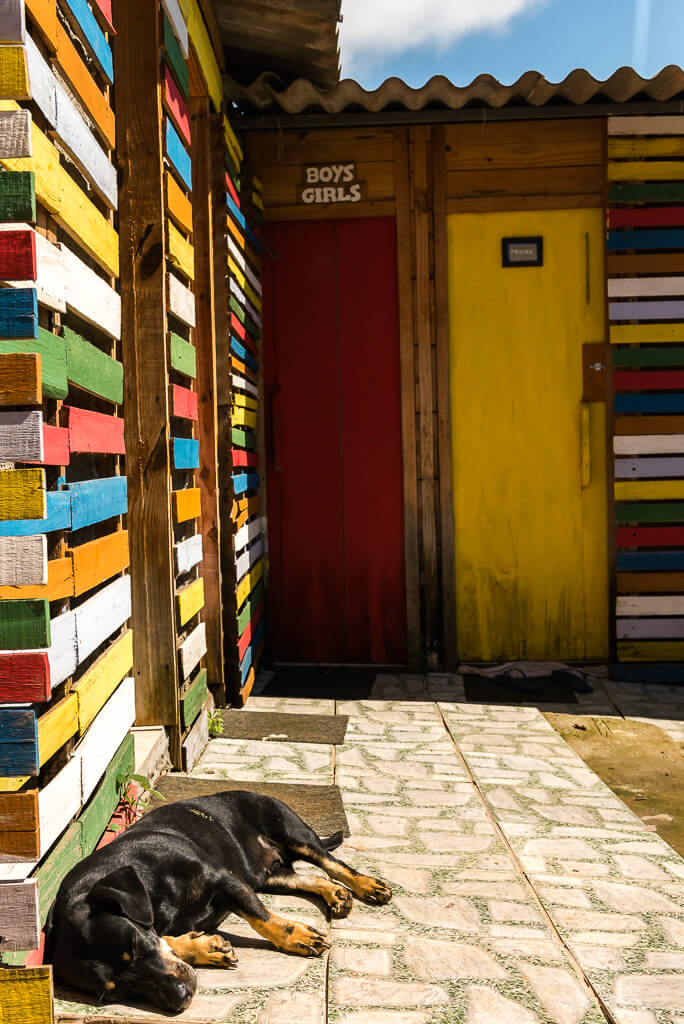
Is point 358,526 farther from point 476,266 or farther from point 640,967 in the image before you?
point 640,967

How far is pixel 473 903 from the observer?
3.58 metres

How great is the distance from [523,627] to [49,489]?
5483 mm

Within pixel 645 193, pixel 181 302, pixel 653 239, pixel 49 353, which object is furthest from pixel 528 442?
pixel 49 353

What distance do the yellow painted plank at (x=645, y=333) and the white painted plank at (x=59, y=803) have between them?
583 cm

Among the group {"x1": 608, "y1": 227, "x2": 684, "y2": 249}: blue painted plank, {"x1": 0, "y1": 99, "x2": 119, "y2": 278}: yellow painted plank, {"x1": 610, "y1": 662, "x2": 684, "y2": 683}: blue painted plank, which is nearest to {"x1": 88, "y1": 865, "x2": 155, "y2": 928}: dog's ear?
{"x1": 0, "y1": 99, "x2": 119, "y2": 278}: yellow painted plank

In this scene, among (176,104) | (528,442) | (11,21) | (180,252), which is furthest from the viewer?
(528,442)

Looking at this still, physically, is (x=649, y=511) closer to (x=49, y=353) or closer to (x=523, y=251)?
(x=523, y=251)

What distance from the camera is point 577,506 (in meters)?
7.72

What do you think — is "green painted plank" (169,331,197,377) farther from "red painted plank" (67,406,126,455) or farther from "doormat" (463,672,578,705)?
"doormat" (463,672,578,705)

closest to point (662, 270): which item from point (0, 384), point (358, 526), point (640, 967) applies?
point (358, 526)

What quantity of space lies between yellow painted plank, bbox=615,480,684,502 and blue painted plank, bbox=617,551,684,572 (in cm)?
44

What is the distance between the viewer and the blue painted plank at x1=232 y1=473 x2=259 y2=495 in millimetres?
6431

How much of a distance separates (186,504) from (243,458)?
1763 millimetres

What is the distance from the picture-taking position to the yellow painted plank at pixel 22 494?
259cm
